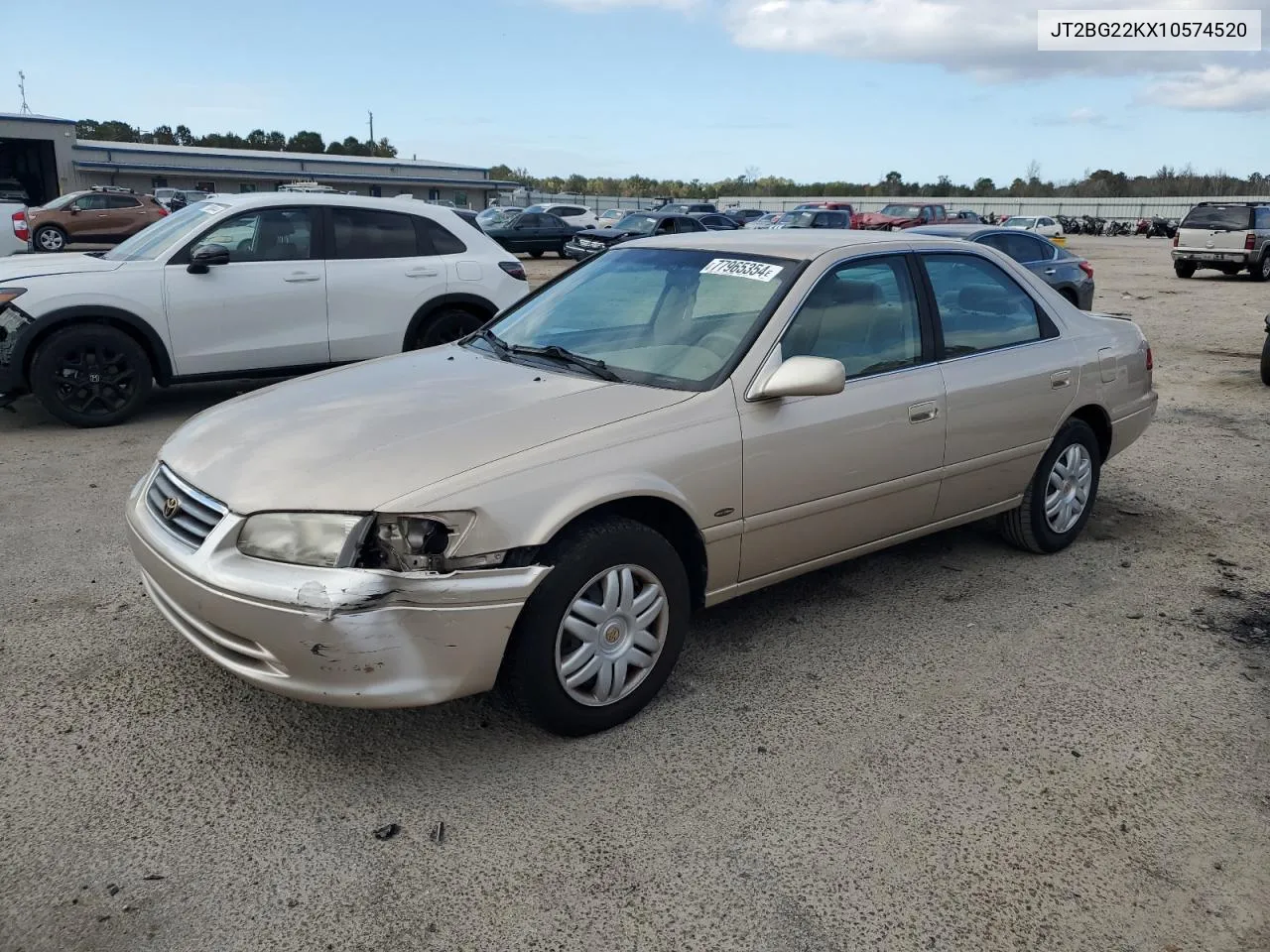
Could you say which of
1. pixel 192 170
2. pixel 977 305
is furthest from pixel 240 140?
pixel 977 305

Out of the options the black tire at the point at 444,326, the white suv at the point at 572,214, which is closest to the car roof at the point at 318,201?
the black tire at the point at 444,326

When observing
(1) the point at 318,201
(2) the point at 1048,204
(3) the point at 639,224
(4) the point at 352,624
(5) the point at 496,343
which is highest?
(2) the point at 1048,204

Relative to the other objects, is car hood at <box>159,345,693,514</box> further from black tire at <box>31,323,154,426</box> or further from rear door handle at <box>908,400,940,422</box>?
black tire at <box>31,323,154,426</box>

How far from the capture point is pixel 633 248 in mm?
4531

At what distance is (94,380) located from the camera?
23.5 feet

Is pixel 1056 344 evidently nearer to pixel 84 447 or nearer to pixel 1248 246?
pixel 84 447

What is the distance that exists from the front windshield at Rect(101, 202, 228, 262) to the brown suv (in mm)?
21278

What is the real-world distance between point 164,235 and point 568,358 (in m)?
5.12

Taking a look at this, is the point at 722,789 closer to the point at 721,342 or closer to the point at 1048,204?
the point at 721,342

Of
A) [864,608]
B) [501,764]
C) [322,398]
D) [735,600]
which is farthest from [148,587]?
[864,608]

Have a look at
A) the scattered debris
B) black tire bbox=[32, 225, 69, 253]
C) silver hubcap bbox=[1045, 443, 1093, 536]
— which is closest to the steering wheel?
the scattered debris

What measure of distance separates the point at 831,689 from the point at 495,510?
150 centimetres

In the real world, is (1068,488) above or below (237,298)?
below

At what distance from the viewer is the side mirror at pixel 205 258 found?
713 centimetres
